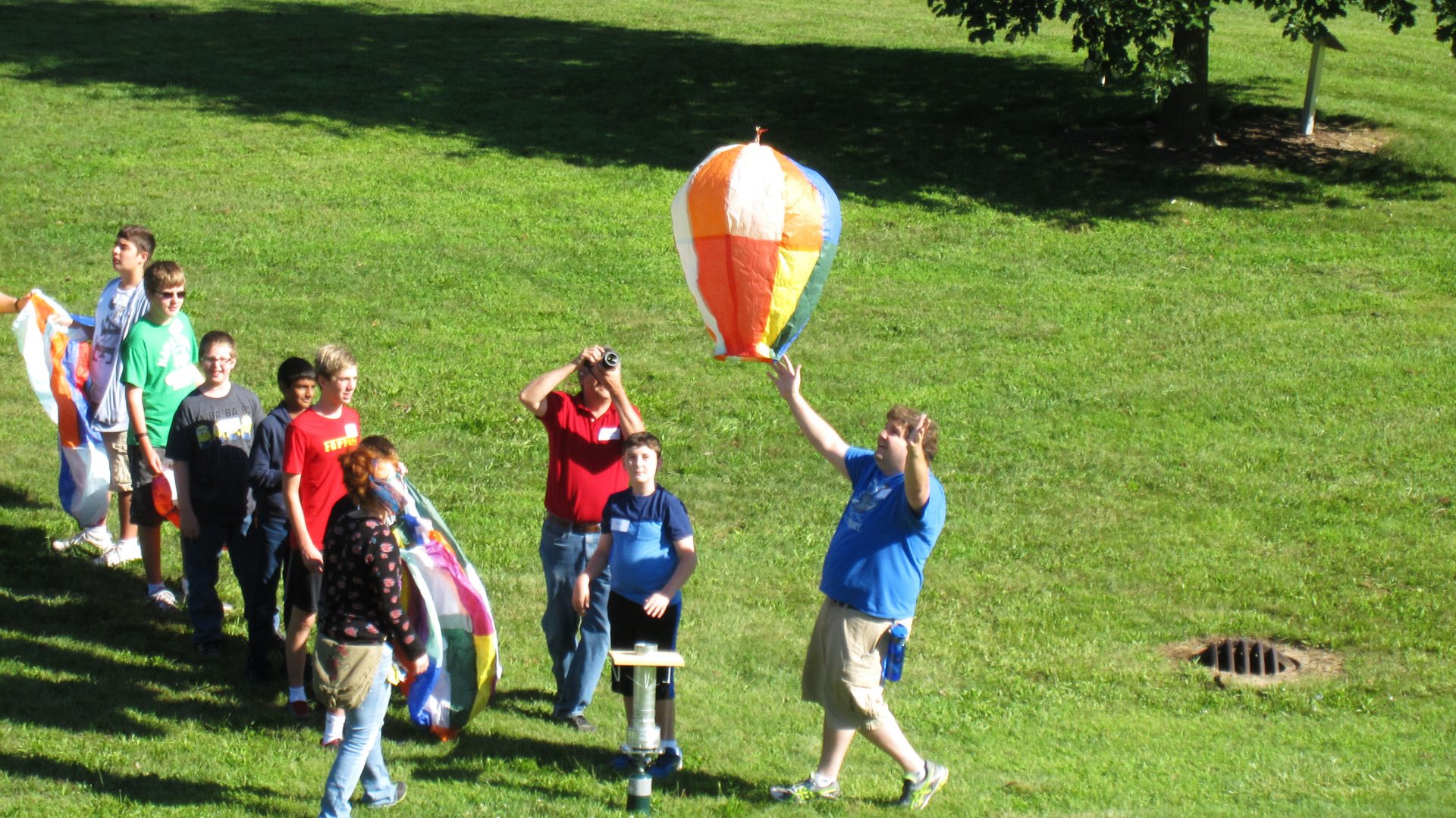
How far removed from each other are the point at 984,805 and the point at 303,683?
3185mm

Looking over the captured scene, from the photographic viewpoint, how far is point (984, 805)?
598cm

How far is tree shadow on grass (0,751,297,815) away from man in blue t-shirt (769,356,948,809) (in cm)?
215

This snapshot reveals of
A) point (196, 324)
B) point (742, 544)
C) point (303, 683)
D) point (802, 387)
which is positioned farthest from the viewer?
point (196, 324)

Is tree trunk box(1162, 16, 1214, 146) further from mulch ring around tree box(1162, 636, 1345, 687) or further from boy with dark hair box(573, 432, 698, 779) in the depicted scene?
boy with dark hair box(573, 432, 698, 779)

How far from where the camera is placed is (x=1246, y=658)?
7.90m

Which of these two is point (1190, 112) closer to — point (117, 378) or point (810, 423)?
point (810, 423)

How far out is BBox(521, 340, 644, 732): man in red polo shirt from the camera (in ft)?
20.7

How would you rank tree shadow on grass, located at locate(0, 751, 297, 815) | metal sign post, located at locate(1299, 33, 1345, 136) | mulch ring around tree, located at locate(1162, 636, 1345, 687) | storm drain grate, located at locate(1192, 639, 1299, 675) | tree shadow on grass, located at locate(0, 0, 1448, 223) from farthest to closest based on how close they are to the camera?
metal sign post, located at locate(1299, 33, 1345, 136), tree shadow on grass, located at locate(0, 0, 1448, 223), storm drain grate, located at locate(1192, 639, 1299, 675), mulch ring around tree, located at locate(1162, 636, 1345, 687), tree shadow on grass, located at locate(0, 751, 297, 815)

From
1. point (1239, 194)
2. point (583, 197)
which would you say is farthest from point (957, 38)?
point (583, 197)

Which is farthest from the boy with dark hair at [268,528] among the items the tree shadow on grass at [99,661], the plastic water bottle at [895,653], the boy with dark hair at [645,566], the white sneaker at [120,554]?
the plastic water bottle at [895,653]

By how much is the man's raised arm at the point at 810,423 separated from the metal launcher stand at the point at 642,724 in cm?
110

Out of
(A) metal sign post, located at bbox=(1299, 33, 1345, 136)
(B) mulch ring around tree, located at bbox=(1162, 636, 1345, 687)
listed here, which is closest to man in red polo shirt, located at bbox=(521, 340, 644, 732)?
(B) mulch ring around tree, located at bbox=(1162, 636, 1345, 687)

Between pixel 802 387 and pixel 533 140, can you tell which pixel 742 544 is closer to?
pixel 802 387

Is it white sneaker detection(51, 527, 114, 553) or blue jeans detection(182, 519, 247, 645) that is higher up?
blue jeans detection(182, 519, 247, 645)
